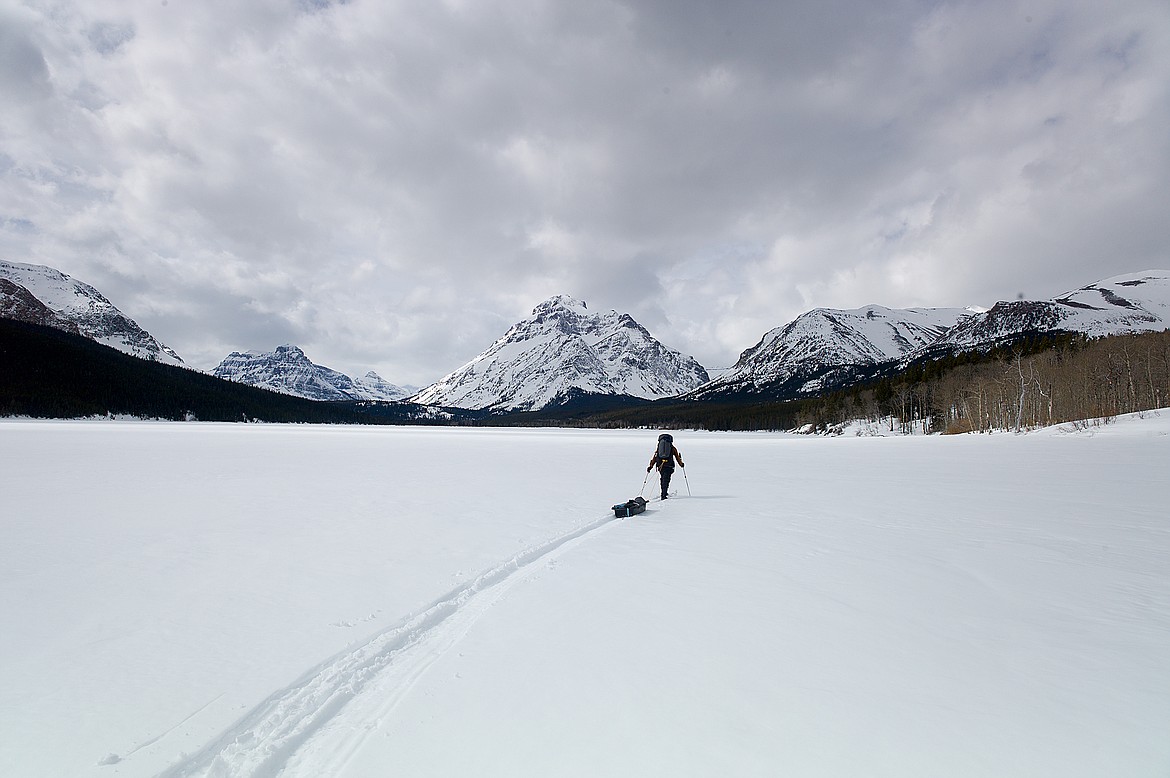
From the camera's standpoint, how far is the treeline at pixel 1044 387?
48094 mm

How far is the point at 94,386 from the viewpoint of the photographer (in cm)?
11731

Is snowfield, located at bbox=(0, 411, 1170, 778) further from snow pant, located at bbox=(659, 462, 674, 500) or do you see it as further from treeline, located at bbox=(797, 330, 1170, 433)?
treeline, located at bbox=(797, 330, 1170, 433)

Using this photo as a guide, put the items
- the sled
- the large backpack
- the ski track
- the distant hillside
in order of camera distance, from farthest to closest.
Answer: the distant hillside
the large backpack
the sled
the ski track

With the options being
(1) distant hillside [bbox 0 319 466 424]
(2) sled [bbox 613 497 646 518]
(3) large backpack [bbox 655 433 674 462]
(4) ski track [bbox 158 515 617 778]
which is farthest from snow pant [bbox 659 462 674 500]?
(1) distant hillside [bbox 0 319 466 424]

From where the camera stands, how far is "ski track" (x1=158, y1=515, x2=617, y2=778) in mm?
3307

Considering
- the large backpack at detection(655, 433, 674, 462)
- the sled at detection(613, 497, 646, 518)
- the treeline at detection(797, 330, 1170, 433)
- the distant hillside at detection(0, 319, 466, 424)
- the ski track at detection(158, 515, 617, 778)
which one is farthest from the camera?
the distant hillside at detection(0, 319, 466, 424)

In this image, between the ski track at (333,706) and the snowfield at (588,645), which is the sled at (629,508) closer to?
the snowfield at (588,645)

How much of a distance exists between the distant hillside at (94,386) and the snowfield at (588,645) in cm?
13965

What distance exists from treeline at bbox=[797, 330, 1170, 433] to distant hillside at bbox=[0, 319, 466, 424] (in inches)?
6309

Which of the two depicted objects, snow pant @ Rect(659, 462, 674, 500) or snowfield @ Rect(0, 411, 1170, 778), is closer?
snowfield @ Rect(0, 411, 1170, 778)

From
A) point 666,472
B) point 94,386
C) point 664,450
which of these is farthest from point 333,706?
point 94,386

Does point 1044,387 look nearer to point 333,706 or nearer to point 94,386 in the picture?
point 333,706

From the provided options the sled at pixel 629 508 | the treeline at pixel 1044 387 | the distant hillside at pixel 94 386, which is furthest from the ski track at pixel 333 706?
the distant hillside at pixel 94 386

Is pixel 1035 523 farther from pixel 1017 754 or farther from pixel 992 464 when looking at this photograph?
pixel 992 464
